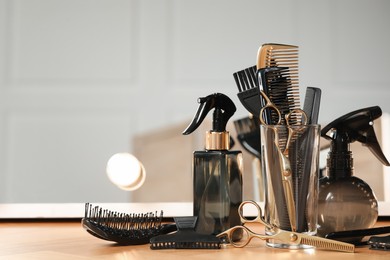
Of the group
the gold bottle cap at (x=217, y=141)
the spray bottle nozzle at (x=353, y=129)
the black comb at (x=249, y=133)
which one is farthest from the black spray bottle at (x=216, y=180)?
the black comb at (x=249, y=133)

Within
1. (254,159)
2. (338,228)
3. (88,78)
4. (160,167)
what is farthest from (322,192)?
(88,78)

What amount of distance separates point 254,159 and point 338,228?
285 mm

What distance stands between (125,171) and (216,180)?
36 cm

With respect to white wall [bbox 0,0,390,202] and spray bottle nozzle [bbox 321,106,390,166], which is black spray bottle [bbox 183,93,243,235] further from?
white wall [bbox 0,0,390,202]

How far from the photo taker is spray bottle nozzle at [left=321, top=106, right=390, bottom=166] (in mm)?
592

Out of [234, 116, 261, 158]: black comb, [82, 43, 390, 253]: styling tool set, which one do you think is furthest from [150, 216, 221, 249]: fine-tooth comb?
[234, 116, 261, 158]: black comb

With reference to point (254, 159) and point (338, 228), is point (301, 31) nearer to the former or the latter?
point (254, 159)

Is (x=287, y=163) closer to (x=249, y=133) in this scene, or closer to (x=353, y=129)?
(x=353, y=129)

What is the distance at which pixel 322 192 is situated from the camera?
0.60 m

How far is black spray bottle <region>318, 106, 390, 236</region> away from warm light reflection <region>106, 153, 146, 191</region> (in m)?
0.37

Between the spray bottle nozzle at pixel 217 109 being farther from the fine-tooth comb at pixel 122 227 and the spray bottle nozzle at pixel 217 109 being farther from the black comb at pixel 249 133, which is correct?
the black comb at pixel 249 133

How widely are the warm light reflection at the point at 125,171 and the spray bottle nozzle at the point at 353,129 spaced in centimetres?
38

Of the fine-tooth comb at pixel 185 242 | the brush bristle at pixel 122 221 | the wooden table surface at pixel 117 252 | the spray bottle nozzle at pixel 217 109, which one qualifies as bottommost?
the wooden table surface at pixel 117 252

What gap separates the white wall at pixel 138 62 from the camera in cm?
92
